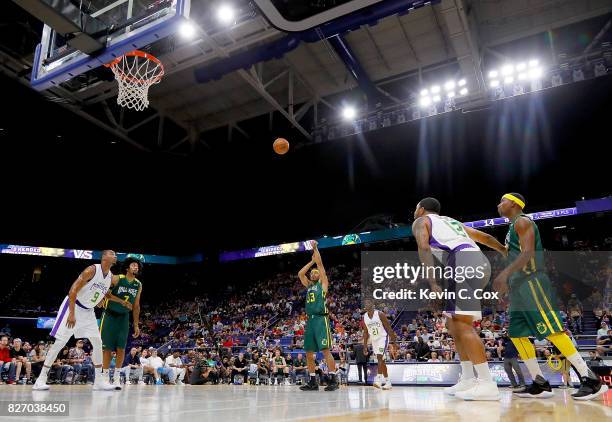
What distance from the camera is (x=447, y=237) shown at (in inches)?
139

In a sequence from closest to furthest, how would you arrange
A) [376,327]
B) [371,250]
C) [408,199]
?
[376,327], [408,199], [371,250]

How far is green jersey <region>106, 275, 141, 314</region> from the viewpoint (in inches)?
231

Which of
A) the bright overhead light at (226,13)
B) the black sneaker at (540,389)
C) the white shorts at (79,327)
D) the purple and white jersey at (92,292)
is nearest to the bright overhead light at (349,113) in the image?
the bright overhead light at (226,13)

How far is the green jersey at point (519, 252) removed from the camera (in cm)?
371

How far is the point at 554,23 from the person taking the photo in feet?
46.7

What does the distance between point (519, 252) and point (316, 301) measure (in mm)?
3089

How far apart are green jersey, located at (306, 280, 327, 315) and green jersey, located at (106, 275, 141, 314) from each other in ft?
Answer: 7.76

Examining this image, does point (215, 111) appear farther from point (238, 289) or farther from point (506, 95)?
point (506, 95)

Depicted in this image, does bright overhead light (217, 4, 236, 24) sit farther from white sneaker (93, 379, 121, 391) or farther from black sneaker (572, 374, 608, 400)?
A: black sneaker (572, 374, 608, 400)

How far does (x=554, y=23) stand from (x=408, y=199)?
8.64 m

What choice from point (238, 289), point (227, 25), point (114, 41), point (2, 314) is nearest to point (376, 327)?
point (114, 41)

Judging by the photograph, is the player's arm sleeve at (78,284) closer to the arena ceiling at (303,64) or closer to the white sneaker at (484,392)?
the white sneaker at (484,392)

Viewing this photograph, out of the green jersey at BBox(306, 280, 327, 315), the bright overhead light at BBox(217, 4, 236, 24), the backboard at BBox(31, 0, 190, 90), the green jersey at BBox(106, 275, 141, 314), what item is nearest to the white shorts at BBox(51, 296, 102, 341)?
the green jersey at BBox(106, 275, 141, 314)

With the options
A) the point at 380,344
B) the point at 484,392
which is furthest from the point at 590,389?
the point at 380,344
